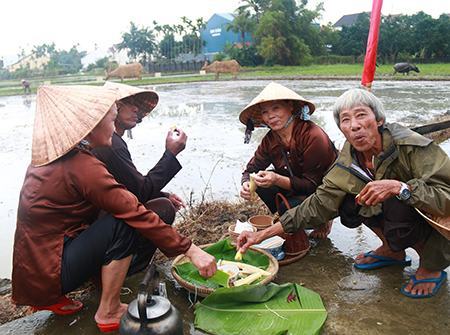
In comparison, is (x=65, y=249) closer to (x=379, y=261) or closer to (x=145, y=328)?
(x=145, y=328)

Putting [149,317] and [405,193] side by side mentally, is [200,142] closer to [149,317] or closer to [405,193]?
[405,193]

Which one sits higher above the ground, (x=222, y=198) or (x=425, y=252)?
(x=425, y=252)

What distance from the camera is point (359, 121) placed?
102 inches

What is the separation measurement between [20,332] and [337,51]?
46.0 metres

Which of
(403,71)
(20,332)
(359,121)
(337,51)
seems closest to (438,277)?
(359,121)

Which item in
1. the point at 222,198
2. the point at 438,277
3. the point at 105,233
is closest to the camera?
the point at 105,233

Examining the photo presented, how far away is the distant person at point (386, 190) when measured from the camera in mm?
2354

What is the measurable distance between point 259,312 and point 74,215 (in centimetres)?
112

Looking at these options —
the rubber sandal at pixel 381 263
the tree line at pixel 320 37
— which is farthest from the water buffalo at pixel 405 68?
the rubber sandal at pixel 381 263

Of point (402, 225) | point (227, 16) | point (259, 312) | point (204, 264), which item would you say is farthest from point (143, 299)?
point (227, 16)

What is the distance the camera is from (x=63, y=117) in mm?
2195

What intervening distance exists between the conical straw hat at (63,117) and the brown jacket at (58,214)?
0.07 metres

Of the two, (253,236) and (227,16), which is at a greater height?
(227,16)

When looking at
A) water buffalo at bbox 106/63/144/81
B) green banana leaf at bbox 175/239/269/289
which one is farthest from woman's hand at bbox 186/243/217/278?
water buffalo at bbox 106/63/144/81
